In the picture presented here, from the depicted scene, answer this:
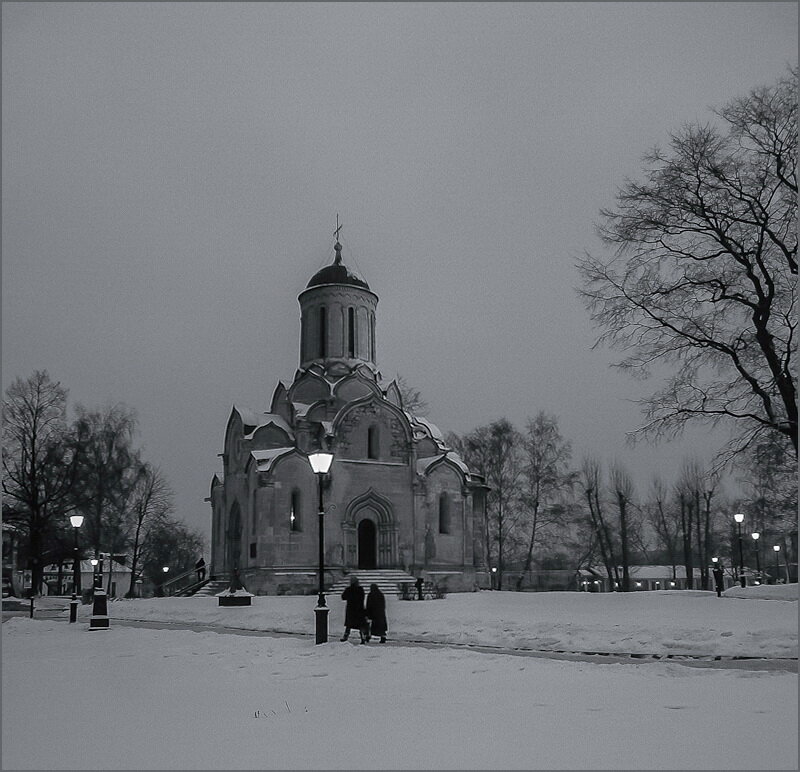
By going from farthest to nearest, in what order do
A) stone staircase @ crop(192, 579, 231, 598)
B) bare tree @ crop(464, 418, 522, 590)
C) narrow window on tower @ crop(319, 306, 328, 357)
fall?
1. bare tree @ crop(464, 418, 522, 590)
2. narrow window on tower @ crop(319, 306, 328, 357)
3. stone staircase @ crop(192, 579, 231, 598)

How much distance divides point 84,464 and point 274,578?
12714 millimetres

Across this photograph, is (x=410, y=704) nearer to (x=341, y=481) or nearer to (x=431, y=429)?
(x=341, y=481)

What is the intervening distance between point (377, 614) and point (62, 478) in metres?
27.3

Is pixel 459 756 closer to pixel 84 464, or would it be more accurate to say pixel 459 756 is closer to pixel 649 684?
pixel 649 684

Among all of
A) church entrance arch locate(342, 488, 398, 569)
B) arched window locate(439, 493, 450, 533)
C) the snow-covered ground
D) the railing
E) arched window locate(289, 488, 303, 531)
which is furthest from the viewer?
the railing

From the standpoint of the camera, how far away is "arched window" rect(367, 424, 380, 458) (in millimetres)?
36031

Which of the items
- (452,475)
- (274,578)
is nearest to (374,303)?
(452,475)

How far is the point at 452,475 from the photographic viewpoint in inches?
1487

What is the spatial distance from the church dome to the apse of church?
7 cm

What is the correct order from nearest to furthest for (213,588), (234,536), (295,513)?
1. (295,513)
2. (213,588)
3. (234,536)

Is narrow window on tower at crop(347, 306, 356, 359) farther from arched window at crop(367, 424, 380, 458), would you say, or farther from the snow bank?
the snow bank

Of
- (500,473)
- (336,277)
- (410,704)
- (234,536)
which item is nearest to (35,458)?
(234,536)

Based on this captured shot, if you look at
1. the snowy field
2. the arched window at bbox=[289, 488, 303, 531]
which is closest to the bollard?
the snowy field

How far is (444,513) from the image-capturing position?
37.4 m
